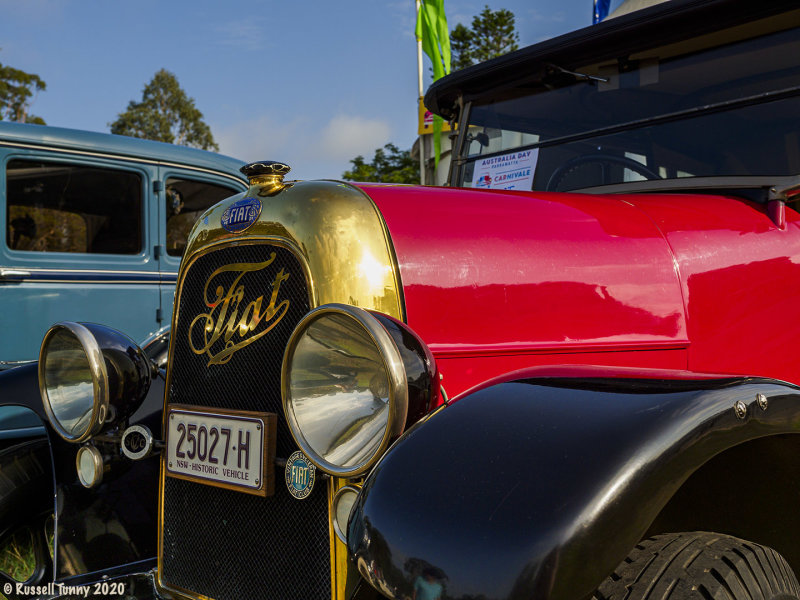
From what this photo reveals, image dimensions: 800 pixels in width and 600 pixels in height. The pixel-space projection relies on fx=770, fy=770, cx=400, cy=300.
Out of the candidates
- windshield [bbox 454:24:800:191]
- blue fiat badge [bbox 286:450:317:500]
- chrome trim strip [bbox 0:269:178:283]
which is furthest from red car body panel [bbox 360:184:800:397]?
chrome trim strip [bbox 0:269:178:283]

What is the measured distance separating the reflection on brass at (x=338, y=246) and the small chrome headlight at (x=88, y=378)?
21.7 inches

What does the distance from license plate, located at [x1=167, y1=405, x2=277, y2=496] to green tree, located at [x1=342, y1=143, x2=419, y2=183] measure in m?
20.5

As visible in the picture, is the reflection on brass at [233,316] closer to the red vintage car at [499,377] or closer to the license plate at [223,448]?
the red vintage car at [499,377]

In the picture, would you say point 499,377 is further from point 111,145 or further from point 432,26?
point 432,26

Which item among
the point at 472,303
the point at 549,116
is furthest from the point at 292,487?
the point at 549,116

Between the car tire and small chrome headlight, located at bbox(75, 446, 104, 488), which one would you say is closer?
the car tire

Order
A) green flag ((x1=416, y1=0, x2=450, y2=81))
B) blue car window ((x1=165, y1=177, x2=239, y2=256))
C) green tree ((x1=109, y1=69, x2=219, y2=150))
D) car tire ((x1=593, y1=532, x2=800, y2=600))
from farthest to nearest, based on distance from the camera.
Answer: green tree ((x1=109, y1=69, x2=219, y2=150))
green flag ((x1=416, y1=0, x2=450, y2=81))
blue car window ((x1=165, y1=177, x2=239, y2=256))
car tire ((x1=593, y1=532, x2=800, y2=600))

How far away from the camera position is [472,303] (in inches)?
63.1

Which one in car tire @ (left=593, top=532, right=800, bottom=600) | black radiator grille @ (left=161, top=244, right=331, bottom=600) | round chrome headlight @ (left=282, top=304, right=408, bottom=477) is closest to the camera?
car tire @ (left=593, top=532, right=800, bottom=600)

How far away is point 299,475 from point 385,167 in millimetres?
22360

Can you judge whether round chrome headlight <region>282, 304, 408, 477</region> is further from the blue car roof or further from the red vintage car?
the blue car roof

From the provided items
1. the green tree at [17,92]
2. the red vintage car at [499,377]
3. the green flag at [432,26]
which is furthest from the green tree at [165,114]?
the red vintage car at [499,377]

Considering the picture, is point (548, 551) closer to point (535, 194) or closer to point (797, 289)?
point (535, 194)

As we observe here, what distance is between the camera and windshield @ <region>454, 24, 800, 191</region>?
2.14 m
